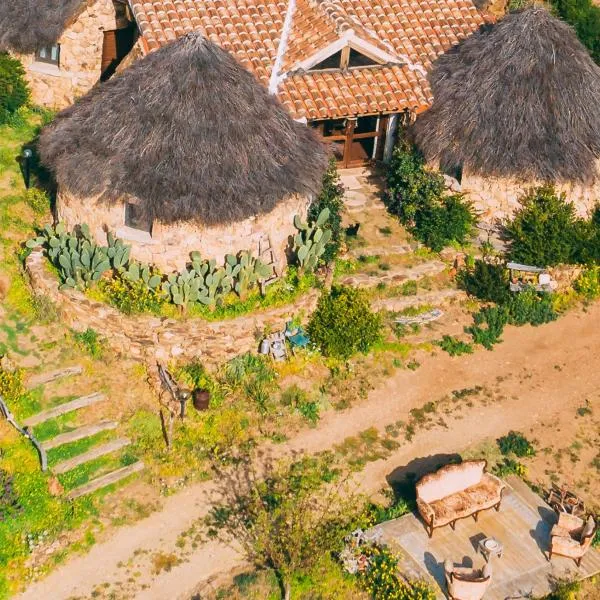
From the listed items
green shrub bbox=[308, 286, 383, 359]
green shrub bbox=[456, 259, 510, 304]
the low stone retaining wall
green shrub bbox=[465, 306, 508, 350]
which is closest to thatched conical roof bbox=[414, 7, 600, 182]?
green shrub bbox=[456, 259, 510, 304]

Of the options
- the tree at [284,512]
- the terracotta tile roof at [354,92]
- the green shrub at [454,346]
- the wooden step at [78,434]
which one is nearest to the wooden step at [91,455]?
the wooden step at [78,434]

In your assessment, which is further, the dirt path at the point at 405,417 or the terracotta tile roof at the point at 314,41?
the terracotta tile roof at the point at 314,41

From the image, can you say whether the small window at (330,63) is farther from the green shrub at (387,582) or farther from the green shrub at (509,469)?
the green shrub at (387,582)

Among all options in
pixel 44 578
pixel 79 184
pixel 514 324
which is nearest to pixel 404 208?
pixel 514 324

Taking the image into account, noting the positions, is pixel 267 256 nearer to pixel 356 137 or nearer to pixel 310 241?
pixel 310 241

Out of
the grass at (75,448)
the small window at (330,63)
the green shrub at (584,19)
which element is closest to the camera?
the grass at (75,448)

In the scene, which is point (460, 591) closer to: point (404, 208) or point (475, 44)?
point (404, 208)

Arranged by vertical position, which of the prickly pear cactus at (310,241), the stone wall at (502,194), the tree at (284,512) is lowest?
the tree at (284,512)
